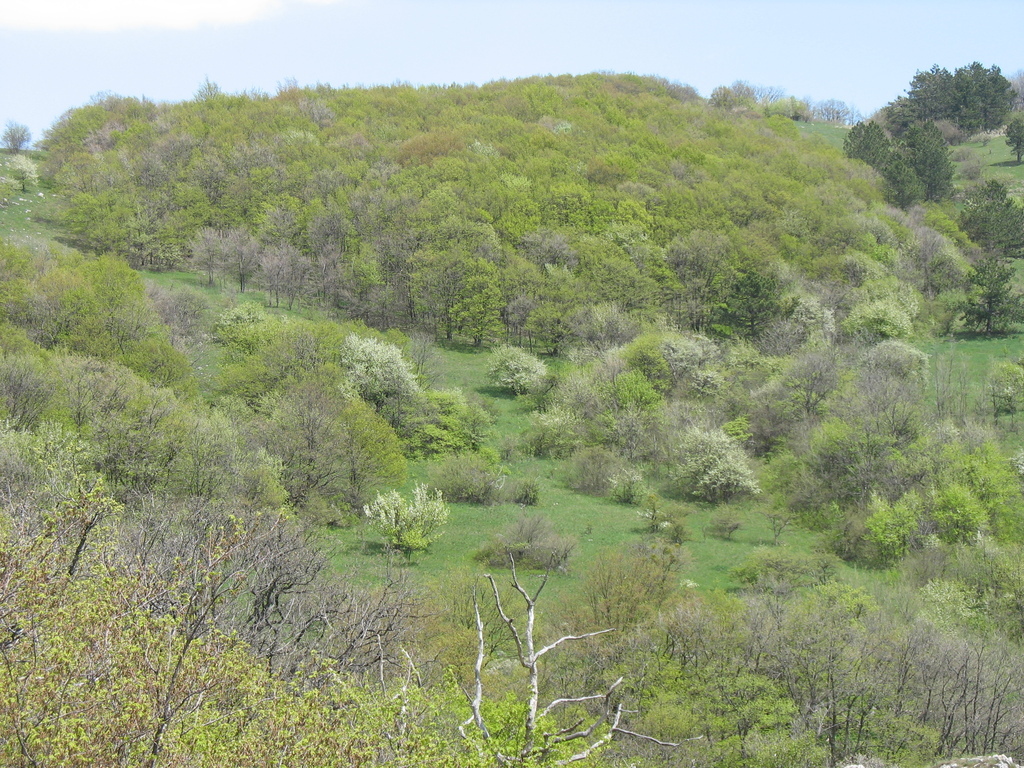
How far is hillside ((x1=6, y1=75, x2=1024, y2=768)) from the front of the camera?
363 inches

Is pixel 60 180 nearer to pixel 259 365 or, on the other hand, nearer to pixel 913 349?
pixel 259 365

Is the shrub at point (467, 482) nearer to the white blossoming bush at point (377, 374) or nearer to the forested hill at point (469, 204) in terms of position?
the white blossoming bush at point (377, 374)

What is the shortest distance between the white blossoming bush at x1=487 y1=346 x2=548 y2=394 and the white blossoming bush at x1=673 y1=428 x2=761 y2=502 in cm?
1180

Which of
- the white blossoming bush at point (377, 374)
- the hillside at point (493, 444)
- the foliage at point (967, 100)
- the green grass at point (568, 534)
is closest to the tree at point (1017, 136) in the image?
the foliage at point (967, 100)

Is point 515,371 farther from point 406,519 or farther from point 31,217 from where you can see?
point 31,217

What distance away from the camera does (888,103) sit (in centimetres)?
11269

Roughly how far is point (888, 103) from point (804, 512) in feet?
316

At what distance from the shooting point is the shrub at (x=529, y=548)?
29.4m

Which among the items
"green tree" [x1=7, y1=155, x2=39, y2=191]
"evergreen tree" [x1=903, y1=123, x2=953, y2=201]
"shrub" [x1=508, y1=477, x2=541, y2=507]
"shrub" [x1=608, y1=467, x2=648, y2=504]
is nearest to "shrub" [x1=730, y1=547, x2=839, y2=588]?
"shrub" [x1=608, y1=467, x2=648, y2=504]

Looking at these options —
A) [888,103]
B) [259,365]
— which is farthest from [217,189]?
[888,103]

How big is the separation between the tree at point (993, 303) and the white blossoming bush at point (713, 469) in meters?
28.0

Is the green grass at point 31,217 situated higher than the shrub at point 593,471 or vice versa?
the green grass at point 31,217

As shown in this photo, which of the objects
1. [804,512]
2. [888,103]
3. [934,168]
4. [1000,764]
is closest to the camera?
[1000,764]

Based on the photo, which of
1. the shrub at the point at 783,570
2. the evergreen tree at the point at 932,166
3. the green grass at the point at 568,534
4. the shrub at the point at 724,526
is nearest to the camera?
the shrub at the point at 783,570
